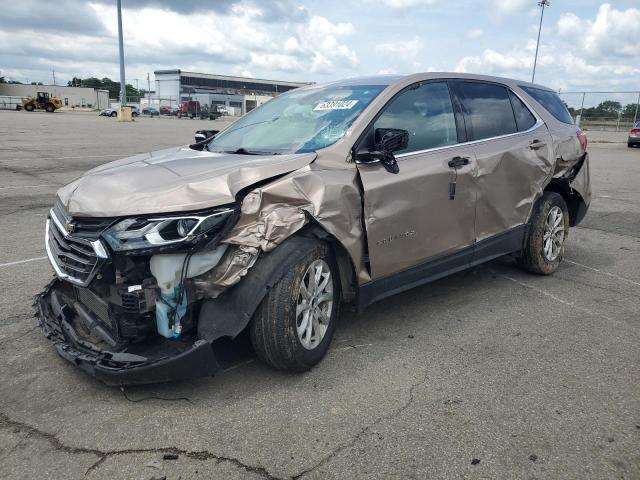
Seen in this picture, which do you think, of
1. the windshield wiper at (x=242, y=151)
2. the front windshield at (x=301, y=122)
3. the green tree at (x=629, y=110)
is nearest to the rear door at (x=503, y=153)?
the front windshield at (x=301, y=122)

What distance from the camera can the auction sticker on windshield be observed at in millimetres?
3961

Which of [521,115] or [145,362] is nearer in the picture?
[145,362]

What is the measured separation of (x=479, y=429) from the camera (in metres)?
2.86

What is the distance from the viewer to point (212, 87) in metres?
128

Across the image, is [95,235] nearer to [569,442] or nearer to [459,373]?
[459,373]

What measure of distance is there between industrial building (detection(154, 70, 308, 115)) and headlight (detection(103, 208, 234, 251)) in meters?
98.5

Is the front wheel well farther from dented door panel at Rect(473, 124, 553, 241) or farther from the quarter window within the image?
dented door panel at Rect(473, 124, 553, 241)

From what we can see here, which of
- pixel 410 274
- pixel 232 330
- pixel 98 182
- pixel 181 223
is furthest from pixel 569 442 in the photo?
pixel 98 182

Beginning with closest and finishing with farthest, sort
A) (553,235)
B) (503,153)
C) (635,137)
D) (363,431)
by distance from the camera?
(363,431) < (503,153) < (553,235) < (635,137)

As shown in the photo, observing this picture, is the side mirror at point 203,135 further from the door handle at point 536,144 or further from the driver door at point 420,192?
the door handle at point 536,144

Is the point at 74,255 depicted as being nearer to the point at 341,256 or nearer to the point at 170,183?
the point at 170,183

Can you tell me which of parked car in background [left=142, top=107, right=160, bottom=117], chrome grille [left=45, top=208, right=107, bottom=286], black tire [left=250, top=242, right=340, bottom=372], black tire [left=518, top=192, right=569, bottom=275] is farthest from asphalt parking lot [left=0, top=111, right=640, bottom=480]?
parked car in background [left=142, top=107, right=160, bottom=117]

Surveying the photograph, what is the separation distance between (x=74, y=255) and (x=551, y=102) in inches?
189

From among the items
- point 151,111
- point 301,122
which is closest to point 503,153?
point 301,122
